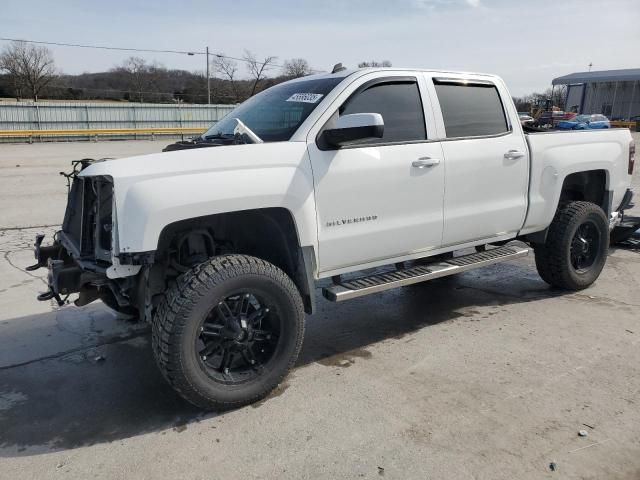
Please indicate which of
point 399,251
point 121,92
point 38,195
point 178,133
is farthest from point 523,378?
point 121,92

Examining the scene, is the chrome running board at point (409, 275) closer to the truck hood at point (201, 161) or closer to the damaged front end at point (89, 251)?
the truck hood at point (201, 161)

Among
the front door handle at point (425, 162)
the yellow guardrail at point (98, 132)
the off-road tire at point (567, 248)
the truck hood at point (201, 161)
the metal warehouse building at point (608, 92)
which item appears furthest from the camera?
the metal warehouse building at point (608, 92)

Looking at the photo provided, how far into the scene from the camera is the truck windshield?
3.87 metres

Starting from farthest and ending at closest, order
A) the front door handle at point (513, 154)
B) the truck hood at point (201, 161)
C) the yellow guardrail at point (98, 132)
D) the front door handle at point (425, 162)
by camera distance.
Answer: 1. the yellow guardrail at point (98, 132)
2. the front door handle at point (513, 154)
3. the front door handle at point (425, 162)
4. the truck hood at point (201, 161)

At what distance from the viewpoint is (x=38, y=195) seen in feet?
38.4

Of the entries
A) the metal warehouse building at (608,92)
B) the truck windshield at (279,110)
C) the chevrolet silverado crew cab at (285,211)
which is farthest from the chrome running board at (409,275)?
the metal warehouse building at (608,92)

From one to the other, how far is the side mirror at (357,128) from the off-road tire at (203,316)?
947mm

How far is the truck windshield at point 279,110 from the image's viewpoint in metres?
3.87

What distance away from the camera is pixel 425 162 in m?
4.14

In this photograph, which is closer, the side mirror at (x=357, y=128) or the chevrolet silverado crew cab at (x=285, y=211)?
the chevrolet silverado crew cab at (x=285, y=211)

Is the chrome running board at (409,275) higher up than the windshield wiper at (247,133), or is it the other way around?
the windshield wiper at (247,133)

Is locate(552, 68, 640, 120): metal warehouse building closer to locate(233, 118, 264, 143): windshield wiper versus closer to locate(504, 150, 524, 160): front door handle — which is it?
locate(504, 150, 524, 160): front door handle

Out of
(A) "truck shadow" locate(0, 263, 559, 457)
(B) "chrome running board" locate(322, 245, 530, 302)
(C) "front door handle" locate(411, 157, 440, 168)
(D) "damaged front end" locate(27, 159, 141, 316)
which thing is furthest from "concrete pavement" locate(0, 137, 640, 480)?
(C) "front door handle" locate(411, 157, 440, 168)

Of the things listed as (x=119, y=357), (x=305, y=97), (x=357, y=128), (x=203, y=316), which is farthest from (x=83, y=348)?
(x=357, y=128)
